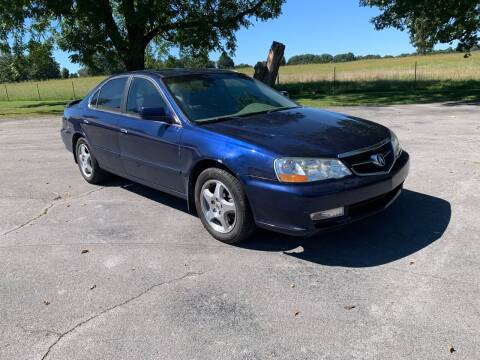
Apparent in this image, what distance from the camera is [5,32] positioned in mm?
22109

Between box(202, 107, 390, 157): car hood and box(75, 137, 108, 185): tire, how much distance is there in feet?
8.58

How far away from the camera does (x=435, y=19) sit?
62.2 feet

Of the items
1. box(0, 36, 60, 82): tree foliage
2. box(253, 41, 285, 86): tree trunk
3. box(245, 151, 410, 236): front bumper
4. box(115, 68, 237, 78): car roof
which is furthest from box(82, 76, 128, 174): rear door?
box(0, 36, 60, 82): tree foliage

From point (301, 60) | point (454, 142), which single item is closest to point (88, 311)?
point (454, 142)

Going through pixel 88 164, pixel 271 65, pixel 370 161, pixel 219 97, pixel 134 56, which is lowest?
pixel 88 164

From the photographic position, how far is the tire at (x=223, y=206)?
159 inches

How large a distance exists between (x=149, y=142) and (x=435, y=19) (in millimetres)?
17737

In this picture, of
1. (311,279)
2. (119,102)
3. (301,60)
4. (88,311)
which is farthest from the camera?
(301,60)

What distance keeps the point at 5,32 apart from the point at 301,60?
243ft

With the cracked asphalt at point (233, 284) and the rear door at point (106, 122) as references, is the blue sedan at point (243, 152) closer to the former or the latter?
the rear door at point (106, 122)

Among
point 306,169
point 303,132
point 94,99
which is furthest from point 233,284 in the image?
point 94,99

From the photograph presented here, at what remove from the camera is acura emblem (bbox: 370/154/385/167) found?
13.1ft

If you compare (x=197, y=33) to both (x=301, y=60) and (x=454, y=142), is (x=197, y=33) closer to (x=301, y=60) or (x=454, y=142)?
(x=454, y=142)

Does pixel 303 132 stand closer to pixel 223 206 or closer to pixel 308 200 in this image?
pixel 308 200
